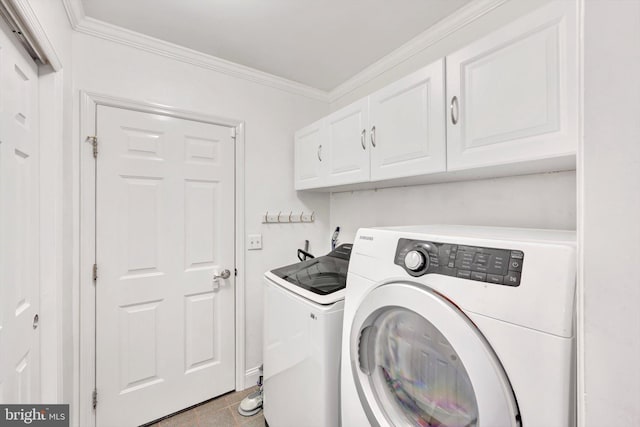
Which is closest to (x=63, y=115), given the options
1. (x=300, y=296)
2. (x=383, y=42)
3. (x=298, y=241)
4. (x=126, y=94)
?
(x=126, y=94)

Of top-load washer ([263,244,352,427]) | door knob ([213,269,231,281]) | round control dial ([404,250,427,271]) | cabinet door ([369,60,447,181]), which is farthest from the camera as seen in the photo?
door knob ([213,269,231,281])

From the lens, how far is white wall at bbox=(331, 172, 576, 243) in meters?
1.21

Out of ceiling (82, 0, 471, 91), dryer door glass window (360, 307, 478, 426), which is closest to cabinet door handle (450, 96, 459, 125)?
ceiling (82, 0, 471, 91)

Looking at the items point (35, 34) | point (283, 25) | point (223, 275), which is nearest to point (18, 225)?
point (35, 34)

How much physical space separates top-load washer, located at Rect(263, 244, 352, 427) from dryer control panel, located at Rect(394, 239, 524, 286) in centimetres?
45

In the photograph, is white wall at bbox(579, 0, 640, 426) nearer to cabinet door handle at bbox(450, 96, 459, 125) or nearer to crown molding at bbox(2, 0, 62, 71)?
cabinet door handle at bbox(450, 96, 459, 125)

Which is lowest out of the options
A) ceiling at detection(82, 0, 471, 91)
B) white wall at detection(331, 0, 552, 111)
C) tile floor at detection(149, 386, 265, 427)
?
tile floor at detection(149, 386, 265, 427)

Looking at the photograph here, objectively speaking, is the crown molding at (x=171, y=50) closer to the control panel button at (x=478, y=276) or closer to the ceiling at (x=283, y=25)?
the ceiling at (x=283, y=25)

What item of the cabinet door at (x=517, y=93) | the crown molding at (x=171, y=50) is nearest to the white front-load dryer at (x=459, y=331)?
the cabinet door at (x=517, y=93)

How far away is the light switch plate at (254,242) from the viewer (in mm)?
2148

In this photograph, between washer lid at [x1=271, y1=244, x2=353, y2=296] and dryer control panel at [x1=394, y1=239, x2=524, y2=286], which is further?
washer lid at [x1=271, y1=244, x2=353, y2=296]

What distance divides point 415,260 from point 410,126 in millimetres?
826

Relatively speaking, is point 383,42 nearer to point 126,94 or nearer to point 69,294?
point 126,94

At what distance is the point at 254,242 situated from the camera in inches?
85.4
